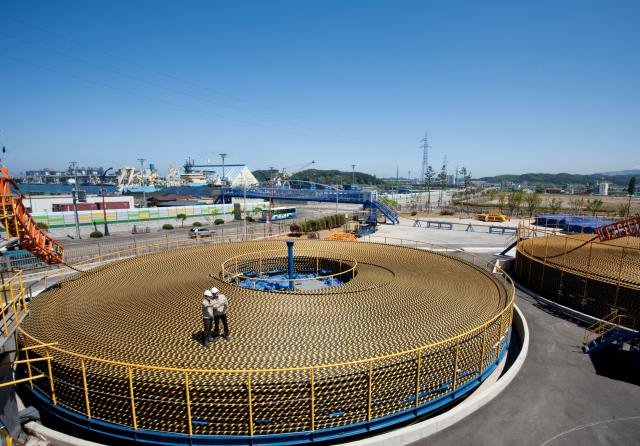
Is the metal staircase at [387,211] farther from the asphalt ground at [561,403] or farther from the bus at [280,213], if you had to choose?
the asphalt ground at [561,403]

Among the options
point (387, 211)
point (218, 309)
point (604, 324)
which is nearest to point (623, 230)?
point (604, 324)

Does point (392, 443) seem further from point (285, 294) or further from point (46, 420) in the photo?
point (46, 420)

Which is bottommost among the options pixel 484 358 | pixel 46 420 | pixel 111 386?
pixel 46 420

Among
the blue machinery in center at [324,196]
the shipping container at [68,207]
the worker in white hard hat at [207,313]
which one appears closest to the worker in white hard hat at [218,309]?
the worker in white hard hat at [207,313]

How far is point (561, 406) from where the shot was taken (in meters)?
8.08

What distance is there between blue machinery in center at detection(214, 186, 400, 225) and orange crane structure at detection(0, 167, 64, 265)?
117 feet

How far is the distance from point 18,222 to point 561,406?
16024mm

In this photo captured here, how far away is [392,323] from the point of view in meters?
9.32

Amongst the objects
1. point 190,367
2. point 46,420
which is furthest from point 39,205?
point 190,367

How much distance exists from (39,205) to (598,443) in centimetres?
5933

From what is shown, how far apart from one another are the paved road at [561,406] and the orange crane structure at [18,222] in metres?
12.3

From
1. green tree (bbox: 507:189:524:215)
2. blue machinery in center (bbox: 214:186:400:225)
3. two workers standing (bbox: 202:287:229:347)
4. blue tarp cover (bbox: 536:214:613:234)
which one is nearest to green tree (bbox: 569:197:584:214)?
green tree (bbox: 507:189:524:215)

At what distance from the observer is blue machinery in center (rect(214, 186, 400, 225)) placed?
46.7 m

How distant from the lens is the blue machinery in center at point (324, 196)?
46.7m
